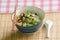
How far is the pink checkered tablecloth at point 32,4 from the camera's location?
132cm

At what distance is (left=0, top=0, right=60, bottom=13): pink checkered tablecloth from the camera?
1323mm

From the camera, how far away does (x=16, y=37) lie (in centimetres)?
117

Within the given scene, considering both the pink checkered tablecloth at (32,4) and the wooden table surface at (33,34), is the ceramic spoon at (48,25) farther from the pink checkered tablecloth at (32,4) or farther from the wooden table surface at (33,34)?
the pink checkered tablecloth at (32,4)

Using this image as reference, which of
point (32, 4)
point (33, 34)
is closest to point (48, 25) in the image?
point (33, 34)

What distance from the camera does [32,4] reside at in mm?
1360

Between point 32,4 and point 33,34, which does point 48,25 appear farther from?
point 32,4

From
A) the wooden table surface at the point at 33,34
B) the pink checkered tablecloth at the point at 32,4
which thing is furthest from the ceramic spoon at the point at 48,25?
the pink checkered tablecloth at the point at 32,4

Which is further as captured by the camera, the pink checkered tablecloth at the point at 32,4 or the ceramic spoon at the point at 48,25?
the pink checkered tablecloth at the point at 32,4

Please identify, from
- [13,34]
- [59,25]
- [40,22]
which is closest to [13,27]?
[13,34]

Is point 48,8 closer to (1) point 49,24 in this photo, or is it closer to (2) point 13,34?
(1) point 49,24

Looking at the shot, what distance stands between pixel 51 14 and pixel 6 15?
0.28 meters

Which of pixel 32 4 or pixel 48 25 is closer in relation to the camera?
pixel 48 25

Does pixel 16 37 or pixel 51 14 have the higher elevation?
pixel 51 14

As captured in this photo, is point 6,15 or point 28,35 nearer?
point 28,35
